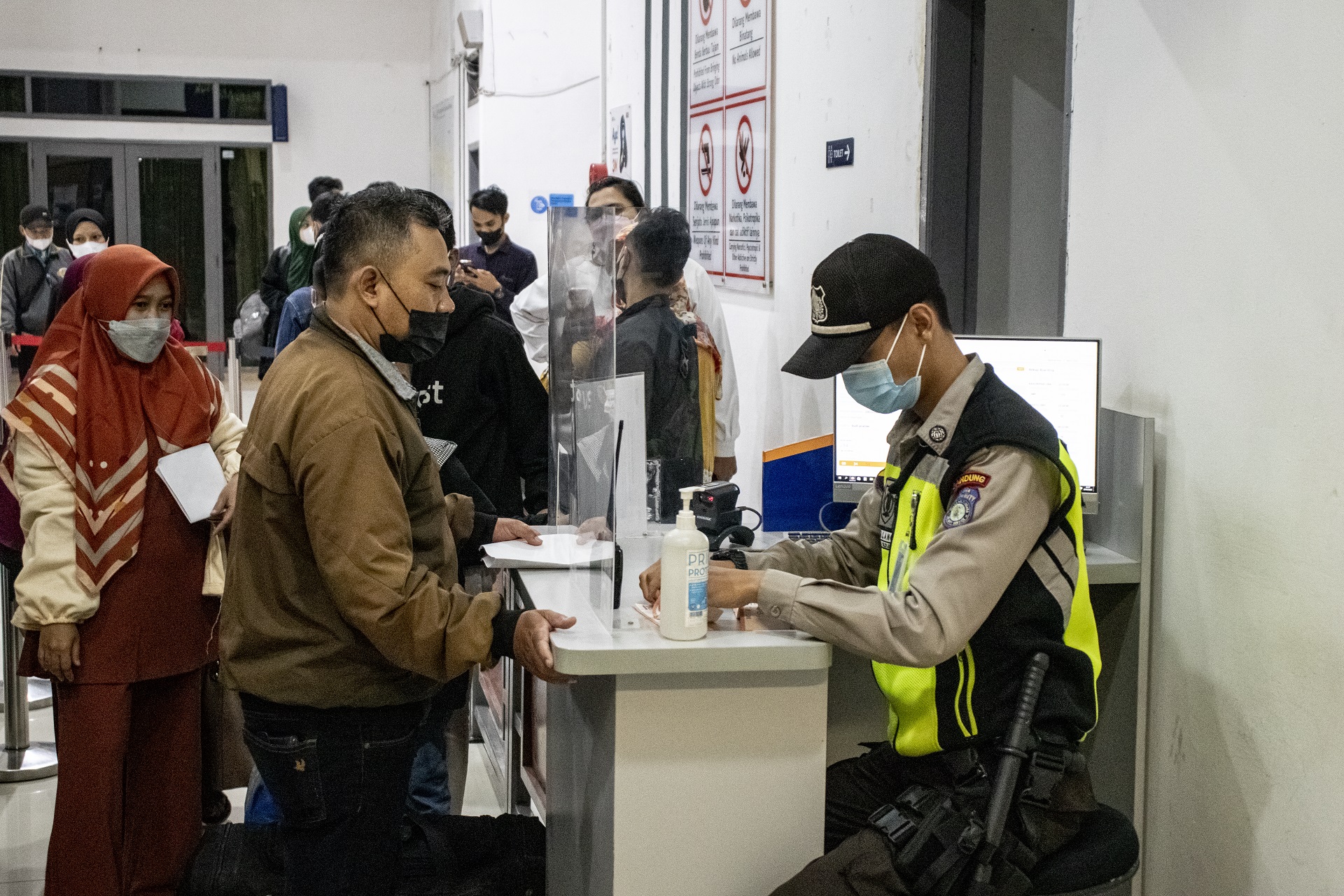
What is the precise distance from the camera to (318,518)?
186 cm

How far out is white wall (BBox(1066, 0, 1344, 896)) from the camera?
6.59 feet

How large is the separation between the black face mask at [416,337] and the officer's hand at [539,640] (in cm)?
48

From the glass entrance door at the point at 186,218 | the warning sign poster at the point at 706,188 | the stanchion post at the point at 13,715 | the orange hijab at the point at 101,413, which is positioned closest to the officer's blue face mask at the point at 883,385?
the orange hijab at the point at 101,413

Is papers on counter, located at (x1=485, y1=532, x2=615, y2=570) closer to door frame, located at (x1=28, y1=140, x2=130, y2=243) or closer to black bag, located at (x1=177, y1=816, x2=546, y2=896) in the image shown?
black bag, located at (x1=177, y1=816, x2=546, y2=896)

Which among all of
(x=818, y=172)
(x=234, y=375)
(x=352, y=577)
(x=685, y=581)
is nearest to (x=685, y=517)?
(x=685, y=581)

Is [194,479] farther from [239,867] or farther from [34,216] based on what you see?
[34,216]

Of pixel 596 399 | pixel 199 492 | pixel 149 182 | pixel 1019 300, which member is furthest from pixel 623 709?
pixel 149 182

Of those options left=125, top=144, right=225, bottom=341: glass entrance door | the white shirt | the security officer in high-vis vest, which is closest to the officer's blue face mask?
the security officer in high-vis vest

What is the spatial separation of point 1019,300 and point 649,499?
2.04m

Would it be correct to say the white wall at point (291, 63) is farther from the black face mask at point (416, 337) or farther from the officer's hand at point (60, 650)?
the black face mask at point (416, 337)

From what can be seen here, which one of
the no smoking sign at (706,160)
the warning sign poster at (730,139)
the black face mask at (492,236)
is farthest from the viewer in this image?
the black face mask at (492,236)

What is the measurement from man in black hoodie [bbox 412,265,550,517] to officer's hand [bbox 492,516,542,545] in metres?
0.75

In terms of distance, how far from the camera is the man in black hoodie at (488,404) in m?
3.21

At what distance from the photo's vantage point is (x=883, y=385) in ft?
6.43
